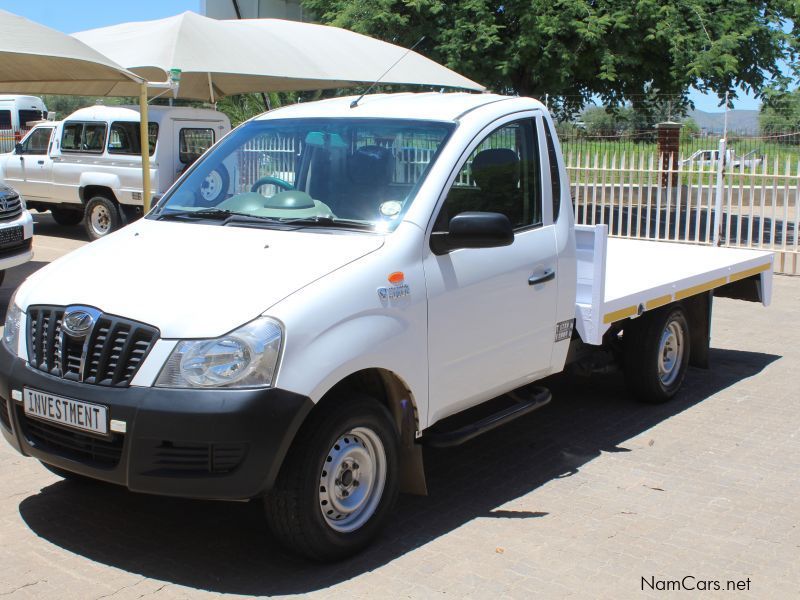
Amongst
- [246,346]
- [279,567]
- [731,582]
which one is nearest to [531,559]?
[731,582]

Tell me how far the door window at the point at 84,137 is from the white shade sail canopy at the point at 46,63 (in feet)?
1.97

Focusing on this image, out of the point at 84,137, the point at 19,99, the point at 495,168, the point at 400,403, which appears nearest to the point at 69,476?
the point at 400,403

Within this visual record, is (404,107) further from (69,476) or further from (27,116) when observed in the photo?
(27,116)

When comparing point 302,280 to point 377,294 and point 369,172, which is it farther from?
point 369,172

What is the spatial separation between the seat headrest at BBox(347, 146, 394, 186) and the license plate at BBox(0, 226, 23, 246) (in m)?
6.00

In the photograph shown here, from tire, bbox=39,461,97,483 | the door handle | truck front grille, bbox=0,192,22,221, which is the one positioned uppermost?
truck front grille, bbox=0,192,22,221

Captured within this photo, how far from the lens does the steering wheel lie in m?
5.06

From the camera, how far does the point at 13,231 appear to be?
9.75 meters

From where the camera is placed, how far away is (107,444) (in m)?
3.90

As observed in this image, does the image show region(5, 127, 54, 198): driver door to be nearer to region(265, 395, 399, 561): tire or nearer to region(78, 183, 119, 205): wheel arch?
region(78, 183, 119, 205): wheel arch

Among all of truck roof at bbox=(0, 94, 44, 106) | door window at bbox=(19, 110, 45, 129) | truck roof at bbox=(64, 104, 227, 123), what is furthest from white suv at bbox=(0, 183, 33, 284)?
truck roof at bbox=(0, 94, 44, 106)

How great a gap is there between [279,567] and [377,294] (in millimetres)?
1287

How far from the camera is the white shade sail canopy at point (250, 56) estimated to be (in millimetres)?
14156

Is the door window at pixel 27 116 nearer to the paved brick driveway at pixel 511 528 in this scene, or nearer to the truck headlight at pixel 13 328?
the paved brick driveway at pixel 511 528
